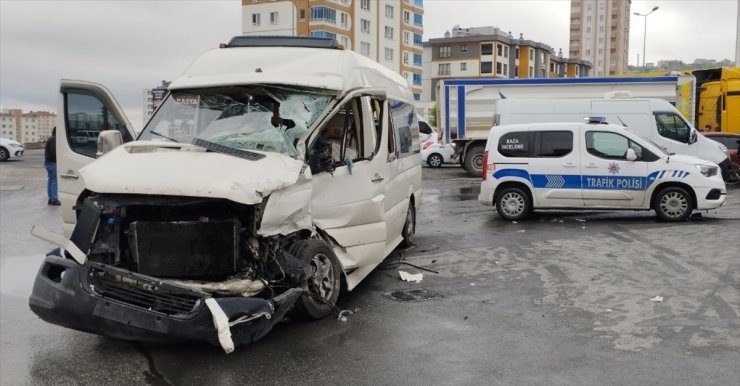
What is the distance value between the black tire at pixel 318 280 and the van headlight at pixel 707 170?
843cm

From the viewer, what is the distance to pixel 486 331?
5840 millimetres

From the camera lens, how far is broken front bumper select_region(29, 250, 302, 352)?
4.55m

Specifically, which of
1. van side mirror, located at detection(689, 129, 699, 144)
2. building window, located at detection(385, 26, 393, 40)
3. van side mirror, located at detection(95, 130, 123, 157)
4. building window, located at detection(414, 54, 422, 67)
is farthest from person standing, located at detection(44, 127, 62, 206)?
building window, located at detection(414, 54, 422, 67)

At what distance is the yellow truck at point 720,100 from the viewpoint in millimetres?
23500

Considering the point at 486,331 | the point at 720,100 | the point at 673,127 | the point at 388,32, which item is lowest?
the point at 486,331

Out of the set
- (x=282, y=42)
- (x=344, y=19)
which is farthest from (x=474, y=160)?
(x=344, y=19)

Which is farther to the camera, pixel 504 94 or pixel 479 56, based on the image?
pixel 479 56

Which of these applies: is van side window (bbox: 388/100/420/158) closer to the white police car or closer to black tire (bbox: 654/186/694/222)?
the white police car

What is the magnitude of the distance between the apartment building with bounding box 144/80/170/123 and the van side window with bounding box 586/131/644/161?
7.58 metres

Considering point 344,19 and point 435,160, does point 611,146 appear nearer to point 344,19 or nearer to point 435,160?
point 435,160

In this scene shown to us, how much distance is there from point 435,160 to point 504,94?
6.40 meters

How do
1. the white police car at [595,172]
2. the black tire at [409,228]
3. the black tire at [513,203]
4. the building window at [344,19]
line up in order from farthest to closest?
the building window at [344,19] < the black tire at [513,203] < the white police car at [595,172] < the black tire at [409,228]

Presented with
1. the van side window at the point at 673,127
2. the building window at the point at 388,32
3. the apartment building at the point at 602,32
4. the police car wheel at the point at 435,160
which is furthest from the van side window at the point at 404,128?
the apartment building at the point at 602,32

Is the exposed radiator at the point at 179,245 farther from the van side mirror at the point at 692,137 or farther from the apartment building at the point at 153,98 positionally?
the van side mirror at the point at 692,137
